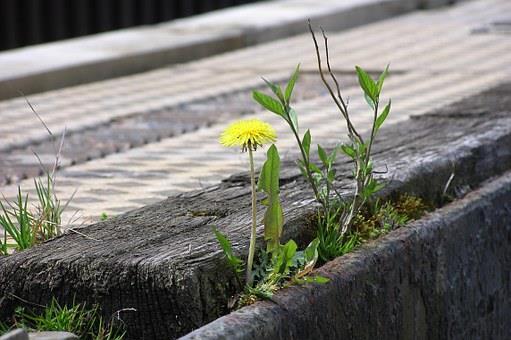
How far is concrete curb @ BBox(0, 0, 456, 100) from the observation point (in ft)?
26.1

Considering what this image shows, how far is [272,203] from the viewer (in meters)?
3.00

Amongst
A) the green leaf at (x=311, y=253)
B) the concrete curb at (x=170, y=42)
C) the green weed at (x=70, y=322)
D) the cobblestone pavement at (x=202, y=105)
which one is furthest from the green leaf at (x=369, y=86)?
the concrete curb at (x=170, y=42)

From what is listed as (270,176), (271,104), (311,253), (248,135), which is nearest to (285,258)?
(311,253)

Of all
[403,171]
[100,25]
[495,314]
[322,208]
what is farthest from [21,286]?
[100,25]

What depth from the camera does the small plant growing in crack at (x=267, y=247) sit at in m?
2.81

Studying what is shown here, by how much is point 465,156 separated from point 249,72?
14.0 ft

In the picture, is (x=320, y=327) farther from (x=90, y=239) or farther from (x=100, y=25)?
(x=100, y=25)

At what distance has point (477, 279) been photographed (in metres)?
3.98

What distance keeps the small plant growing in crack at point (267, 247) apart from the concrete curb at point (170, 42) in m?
4.50

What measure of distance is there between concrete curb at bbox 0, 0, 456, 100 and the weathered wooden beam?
12.9 ft

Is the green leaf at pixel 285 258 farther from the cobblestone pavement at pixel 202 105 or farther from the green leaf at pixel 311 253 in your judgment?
the cobblestone pavement at pixel 202 105

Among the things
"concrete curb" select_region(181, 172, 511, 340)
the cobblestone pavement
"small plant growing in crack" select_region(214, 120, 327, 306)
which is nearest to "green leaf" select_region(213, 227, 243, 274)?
"small plant growing in crack" select_region(214, 120, 327, 306)

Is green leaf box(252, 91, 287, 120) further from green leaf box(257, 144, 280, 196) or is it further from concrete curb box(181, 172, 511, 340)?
concrete curb box(181, 172, 511, 340)

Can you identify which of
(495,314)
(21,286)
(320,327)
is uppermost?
(21,286)
